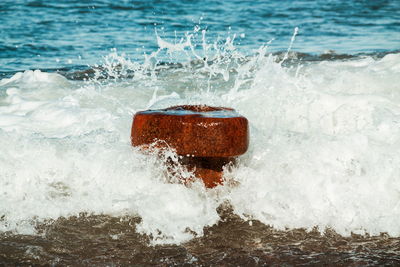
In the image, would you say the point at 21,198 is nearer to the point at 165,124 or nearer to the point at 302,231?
the point at 165,124

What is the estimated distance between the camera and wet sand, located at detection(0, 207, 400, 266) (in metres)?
2.76

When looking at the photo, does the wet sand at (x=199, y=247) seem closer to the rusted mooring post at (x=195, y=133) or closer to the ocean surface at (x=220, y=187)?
the ocean surface at (x=220, y=187)

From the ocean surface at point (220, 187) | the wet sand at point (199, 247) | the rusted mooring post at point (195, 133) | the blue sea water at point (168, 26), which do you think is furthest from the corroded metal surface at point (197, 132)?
the blue sea water at point (168, 26)

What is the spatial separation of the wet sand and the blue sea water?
561 cm

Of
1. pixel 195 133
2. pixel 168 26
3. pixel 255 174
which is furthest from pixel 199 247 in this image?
pixel 168 26

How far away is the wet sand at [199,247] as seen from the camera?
9.05ft

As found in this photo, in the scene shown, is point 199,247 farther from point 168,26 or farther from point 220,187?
point 168,26

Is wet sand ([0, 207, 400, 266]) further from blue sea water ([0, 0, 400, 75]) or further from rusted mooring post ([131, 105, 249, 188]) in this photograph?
blue sea water ([0, 0, 400, 75])

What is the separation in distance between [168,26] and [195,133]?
10.1 meters

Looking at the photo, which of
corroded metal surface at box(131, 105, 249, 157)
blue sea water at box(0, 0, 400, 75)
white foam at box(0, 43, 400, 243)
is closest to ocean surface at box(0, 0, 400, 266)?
white foam at box(0, 43, 400, 243)

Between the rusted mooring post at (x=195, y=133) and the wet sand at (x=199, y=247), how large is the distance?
378 mm

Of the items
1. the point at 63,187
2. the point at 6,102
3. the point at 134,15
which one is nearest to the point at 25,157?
the point at 63,187

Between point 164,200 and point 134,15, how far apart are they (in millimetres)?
11634

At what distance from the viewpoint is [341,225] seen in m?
3.17
